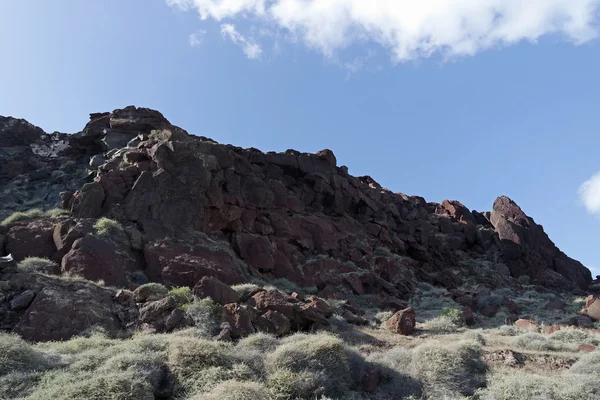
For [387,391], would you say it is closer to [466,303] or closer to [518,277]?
[466,303]

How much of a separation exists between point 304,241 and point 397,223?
13.2m

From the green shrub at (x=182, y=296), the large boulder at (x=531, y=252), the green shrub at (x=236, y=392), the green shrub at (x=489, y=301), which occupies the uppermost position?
the large boulder at (x=531, y=252)

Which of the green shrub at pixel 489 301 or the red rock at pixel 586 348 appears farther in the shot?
the green shrub at pixel 489 301

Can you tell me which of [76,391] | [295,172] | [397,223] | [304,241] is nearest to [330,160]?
[295,172]

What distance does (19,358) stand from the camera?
9625 millimetres

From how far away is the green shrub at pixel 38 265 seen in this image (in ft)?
52.0

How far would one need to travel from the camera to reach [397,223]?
38.3 metres

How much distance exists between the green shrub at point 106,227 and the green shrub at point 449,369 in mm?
13156

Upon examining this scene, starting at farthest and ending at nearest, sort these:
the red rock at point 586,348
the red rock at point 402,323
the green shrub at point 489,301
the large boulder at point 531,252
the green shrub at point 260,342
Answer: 1. the large boulder at point 531,252
2. the green shrub at point 489,301
3. the red rock at point 402,323
4. the red rock at point 586,348
5. the green shrub at point 260,342

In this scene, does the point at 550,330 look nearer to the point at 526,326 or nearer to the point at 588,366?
the point at 526,326

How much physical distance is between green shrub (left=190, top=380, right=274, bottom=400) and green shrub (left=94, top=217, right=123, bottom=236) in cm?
1186

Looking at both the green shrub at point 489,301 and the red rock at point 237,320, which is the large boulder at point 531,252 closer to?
the green shrub at point 489,301

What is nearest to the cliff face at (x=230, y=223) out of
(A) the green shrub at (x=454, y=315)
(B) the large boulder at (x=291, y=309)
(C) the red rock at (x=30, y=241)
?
(C) the red rock at (x=30, y=241)

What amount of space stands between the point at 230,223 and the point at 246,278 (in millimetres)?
4615
